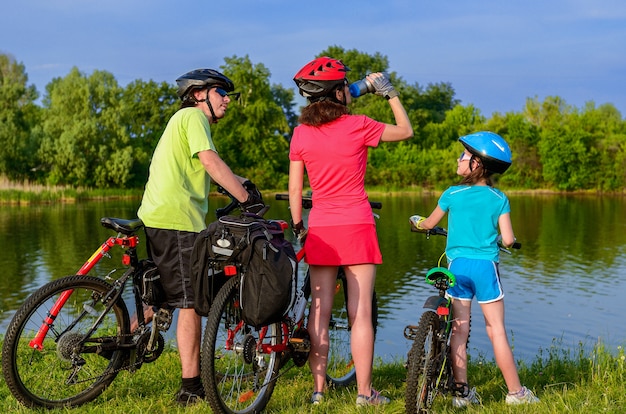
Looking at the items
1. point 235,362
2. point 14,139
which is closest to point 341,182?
point 235,362

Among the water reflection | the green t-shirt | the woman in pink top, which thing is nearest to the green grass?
the woman in pink top

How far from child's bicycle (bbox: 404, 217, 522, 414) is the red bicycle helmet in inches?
42.4

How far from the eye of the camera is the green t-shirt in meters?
4.27

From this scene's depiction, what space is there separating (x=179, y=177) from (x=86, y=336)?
1.01 metres

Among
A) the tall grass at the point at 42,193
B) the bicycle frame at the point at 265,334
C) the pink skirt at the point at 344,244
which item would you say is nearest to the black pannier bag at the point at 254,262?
the bicycle frame at the point at 265,334

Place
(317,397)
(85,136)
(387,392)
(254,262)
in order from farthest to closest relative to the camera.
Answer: (85,136), (387,392), (317,397), (254,262)

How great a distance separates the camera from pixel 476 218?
4.29 meters

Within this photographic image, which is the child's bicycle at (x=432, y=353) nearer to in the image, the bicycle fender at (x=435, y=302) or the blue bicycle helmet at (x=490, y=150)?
the bicycle fender at (x=435, y=302)

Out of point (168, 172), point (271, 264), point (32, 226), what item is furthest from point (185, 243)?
point (32, 226)

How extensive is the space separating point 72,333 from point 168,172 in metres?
1.03

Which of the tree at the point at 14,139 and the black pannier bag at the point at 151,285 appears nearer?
the black pannier bag at the point at 151,285

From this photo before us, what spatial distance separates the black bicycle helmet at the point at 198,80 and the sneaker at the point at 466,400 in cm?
224

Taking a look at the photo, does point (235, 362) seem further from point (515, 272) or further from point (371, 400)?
point (515, 272)

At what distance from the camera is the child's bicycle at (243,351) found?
3.77 metres
